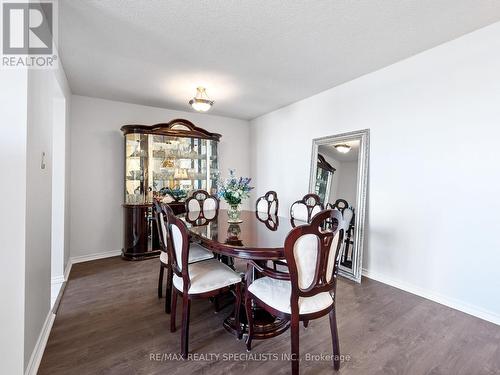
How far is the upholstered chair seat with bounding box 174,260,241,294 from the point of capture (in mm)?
1811

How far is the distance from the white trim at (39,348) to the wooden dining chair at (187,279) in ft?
2.83

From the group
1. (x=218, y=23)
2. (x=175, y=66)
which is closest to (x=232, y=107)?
(x=175, y=66)

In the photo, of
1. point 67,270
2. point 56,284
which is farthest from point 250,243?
point 67,270

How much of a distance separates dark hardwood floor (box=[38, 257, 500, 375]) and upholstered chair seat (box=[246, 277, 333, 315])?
1.49 feet

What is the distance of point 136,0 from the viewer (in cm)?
183

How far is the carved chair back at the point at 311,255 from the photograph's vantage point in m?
1.42

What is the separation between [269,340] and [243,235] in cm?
84

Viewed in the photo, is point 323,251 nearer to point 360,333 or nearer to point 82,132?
point 360,333

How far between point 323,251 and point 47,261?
2.25 metres

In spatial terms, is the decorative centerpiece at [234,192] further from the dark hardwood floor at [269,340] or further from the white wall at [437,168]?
the white wall at [437,168]

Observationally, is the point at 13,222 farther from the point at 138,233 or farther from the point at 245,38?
the point at 138,233

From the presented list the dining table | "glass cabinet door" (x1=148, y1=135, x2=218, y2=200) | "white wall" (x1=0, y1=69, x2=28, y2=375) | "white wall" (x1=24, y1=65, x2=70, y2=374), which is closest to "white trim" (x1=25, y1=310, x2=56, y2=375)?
"white wall" (x1=24, y1=65, x2=70, y2=374)

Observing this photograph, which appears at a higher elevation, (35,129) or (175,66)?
(175,66)

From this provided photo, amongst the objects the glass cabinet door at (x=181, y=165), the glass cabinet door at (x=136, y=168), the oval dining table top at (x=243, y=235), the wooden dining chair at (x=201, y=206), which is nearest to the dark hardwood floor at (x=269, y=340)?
the oval dining table top at (x=243, y=235)
